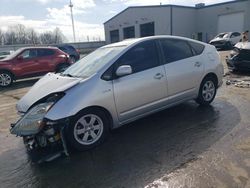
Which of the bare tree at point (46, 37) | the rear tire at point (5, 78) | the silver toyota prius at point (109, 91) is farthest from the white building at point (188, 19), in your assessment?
the bare tree at point (46, 37)

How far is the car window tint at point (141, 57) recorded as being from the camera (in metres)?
4.64

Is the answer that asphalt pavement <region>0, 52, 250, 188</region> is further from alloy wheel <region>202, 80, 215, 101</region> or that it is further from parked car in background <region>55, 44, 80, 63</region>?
parked car in background <region>55, 44, 80, 63</region>

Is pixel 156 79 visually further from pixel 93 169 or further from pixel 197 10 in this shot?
pixel 197 10

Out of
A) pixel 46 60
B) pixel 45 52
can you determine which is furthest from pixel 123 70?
pixel 45 52

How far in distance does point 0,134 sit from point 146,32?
137ft

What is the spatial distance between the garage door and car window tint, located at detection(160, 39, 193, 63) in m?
33.2

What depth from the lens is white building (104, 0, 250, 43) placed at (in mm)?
35562

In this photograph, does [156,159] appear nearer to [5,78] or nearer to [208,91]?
[208,91]

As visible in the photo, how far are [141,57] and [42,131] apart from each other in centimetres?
217

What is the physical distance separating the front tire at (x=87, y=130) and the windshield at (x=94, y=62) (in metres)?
0.74

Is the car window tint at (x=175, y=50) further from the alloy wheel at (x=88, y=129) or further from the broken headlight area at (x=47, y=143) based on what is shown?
the broken headlight area at (x=47, y=143)

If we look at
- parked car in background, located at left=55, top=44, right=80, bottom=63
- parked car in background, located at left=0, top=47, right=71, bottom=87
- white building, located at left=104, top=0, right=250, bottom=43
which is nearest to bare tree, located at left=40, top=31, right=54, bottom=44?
white building, located at left=104, top=0, right=250, bottom=43

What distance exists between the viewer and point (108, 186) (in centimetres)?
315

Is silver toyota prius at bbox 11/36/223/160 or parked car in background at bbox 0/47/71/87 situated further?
parked car in background at bbox 0/47/71/87
